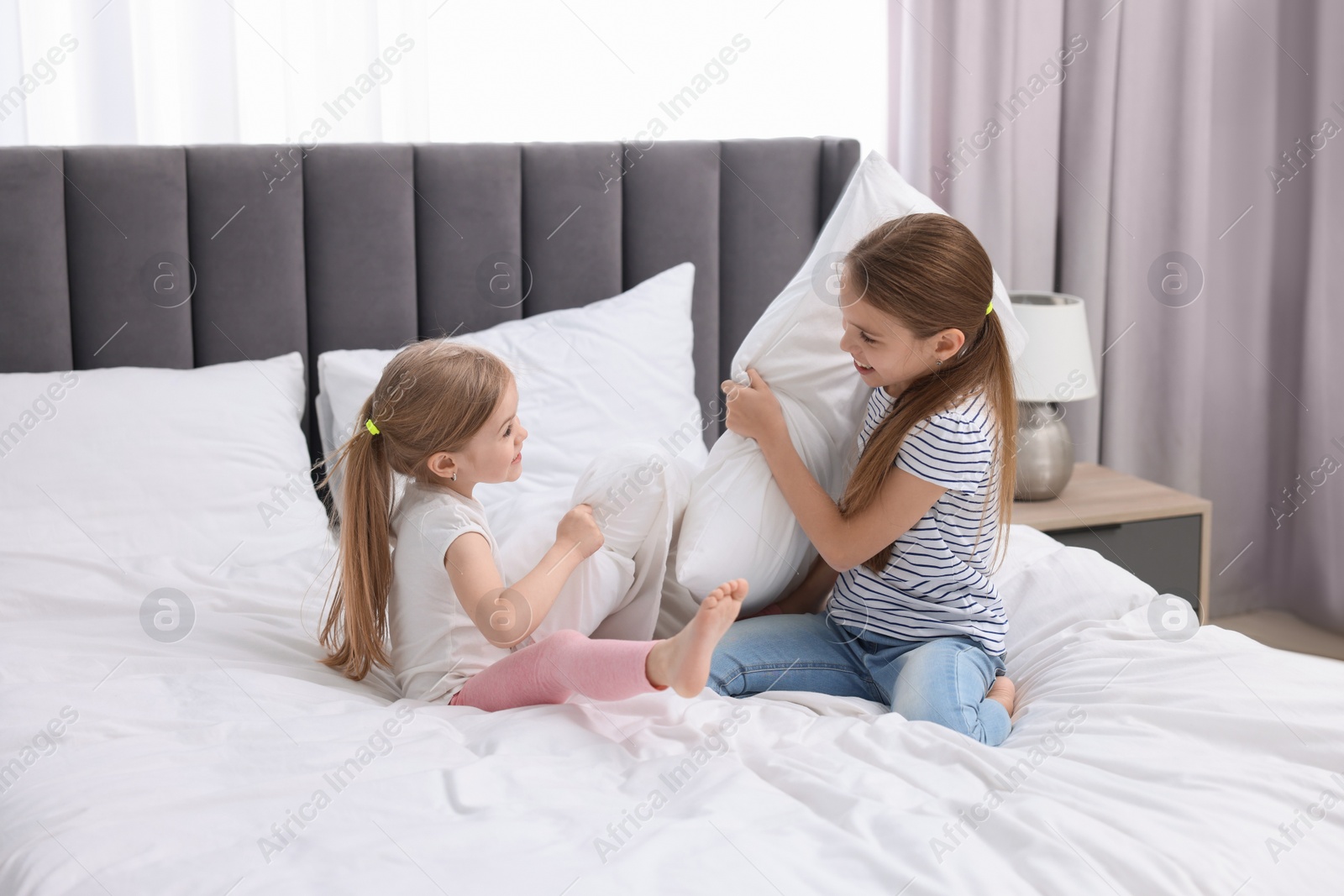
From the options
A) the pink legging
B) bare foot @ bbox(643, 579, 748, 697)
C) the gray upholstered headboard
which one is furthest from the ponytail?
the gray upholstered headboard

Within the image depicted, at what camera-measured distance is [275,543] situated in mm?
1684

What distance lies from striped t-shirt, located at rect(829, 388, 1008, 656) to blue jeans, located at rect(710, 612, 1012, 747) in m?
0.02

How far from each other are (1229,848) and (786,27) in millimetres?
1923

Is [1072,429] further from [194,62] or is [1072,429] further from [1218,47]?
[194,62]

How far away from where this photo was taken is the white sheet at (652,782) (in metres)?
0.85

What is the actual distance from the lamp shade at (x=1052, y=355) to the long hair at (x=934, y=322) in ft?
2.70

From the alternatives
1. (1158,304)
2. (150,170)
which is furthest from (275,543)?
(1158,304)

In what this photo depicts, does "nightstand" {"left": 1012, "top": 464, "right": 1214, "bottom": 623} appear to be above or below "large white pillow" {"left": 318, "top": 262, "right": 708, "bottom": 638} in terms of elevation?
below

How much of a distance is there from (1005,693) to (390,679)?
2.46 feet

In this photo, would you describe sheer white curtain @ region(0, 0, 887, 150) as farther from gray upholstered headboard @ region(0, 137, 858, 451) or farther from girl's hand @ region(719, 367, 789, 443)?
girl's hand @ region(719, 367, 789, 443)

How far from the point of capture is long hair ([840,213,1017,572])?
4.16ft

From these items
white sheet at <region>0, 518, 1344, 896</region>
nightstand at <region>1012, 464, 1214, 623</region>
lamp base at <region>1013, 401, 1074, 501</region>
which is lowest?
nightstand at <region>1012, 464, 1214, 623</region>

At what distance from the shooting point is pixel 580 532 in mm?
1308

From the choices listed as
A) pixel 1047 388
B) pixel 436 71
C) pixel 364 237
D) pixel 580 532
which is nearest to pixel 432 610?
pixel 580 532
